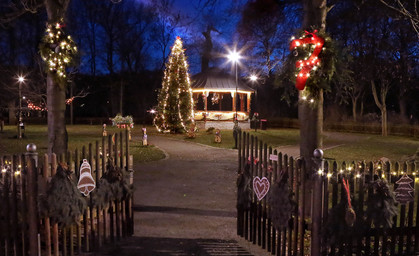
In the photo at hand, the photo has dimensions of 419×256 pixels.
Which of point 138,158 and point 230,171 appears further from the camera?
point 138,158

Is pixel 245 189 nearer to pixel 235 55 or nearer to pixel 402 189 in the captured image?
pixel 402 189

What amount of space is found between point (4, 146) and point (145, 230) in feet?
57.7

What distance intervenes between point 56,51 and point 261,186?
6407 mm

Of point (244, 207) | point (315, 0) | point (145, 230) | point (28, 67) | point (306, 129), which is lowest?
point (145, 230)

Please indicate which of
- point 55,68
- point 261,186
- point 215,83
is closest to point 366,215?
point 261,186

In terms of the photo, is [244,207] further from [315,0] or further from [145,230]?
[315,0]

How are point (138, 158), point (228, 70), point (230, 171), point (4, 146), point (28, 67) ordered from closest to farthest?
point (230, 171) < point (138, 158) < point (4, 146) < point (28, 67) < point (228, 70)

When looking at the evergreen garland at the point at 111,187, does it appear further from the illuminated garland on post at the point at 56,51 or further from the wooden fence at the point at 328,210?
the illuminated garland on post at the point at 56,51

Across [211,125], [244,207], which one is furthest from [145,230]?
[211,125]

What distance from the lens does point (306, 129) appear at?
6.60m

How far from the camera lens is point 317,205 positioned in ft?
15.6

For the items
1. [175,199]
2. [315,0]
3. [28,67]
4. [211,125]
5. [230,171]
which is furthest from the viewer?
[28,67]

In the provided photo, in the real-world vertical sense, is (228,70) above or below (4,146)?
above

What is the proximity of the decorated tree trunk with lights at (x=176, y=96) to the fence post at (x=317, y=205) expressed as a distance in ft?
82.3
